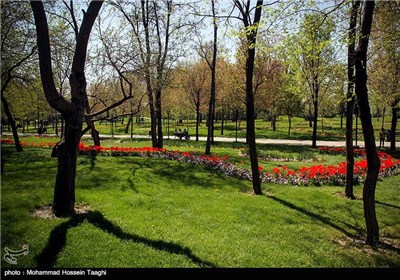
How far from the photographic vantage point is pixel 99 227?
248 inches

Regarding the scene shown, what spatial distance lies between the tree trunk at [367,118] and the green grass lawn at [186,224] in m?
0.60

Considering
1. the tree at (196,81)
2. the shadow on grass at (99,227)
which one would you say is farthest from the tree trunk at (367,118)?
the tree at (196,81)

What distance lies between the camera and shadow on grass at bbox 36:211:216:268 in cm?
500

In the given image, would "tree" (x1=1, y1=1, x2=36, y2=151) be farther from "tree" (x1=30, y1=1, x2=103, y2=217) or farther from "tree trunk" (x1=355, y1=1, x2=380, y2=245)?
"tree trunk" (x1=355, y1=1, x2=380, y2=245)

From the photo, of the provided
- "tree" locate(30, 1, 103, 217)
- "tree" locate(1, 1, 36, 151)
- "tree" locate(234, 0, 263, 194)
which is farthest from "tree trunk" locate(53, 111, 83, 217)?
"tree" locate(1, 1, 36, 151)

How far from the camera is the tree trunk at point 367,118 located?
5.79m

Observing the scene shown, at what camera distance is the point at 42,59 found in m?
6.40

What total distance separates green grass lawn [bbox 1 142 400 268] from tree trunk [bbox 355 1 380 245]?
1.95ft

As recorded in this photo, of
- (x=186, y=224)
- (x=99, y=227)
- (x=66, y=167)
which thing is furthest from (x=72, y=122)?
(x=186, y=224)

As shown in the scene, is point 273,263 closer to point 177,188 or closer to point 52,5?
point 177,188

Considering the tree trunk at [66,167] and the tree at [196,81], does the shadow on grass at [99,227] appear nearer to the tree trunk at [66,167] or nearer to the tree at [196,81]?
the tree trunk at [66,167]

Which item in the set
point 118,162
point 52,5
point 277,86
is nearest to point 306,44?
point 118,162

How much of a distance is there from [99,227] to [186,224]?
6.32 ft
